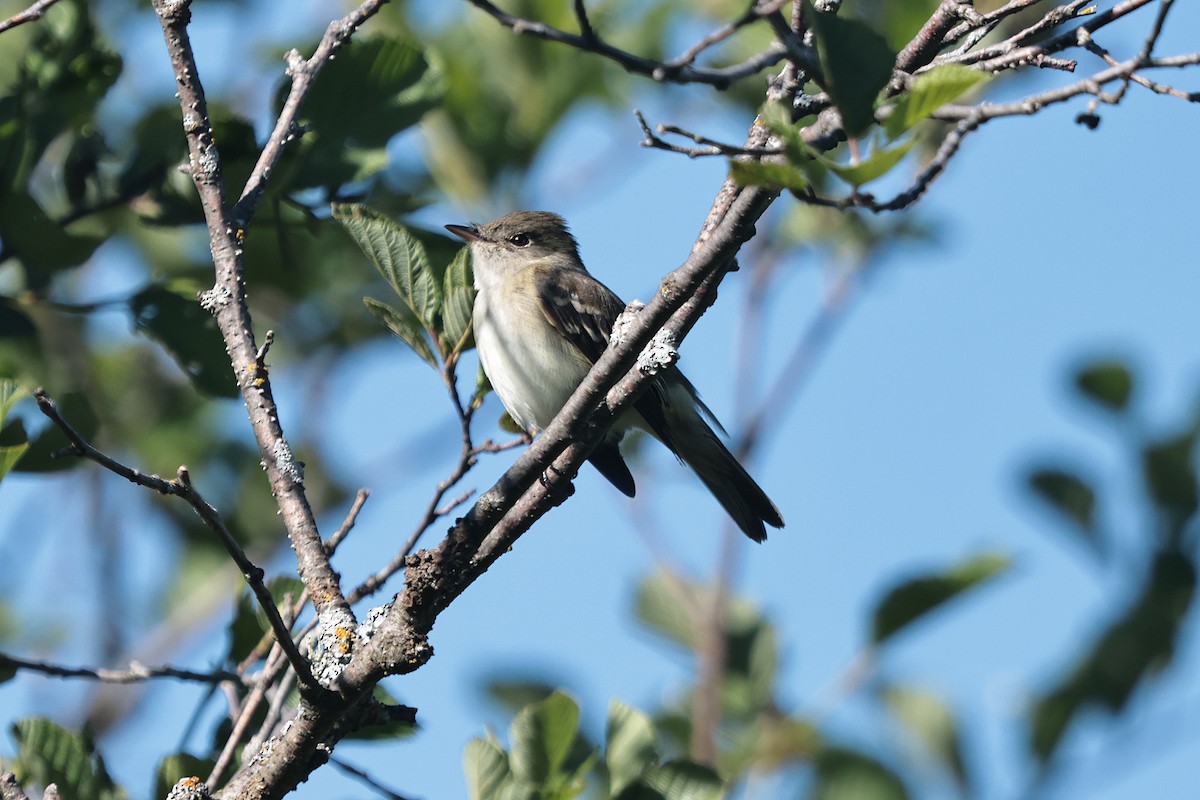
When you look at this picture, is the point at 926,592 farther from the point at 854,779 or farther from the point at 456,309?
the point at 456,309

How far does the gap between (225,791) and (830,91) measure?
1.63m

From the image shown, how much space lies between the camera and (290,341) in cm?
607

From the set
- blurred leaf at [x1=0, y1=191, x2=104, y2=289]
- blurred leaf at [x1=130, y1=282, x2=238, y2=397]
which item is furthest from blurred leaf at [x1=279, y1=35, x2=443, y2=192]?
blurred leaf at [x1=0, y1=191, x2=104, y2=289]

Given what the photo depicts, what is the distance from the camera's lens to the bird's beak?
18.6 ft

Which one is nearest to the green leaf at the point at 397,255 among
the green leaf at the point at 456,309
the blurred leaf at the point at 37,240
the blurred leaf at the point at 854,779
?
the green leaf at the point at 456,309

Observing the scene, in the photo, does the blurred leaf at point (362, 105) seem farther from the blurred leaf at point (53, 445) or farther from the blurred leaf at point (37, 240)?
the blurred leaf at point (53, 445)

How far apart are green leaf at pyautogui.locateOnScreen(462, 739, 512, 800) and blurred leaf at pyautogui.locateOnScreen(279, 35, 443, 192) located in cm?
159

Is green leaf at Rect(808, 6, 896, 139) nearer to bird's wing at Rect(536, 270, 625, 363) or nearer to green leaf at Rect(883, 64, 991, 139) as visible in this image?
green leaf at Rect(883, 64, 991, 139)

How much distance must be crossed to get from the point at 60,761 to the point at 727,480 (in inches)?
118

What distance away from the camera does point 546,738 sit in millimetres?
2803

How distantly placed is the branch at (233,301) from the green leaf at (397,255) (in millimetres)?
234

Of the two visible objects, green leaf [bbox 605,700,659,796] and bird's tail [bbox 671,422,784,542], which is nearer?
green leaf [bbox 605,700,659,796]

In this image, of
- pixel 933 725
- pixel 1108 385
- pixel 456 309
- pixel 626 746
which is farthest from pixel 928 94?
pixel 933 725

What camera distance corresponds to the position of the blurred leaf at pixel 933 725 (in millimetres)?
4133
